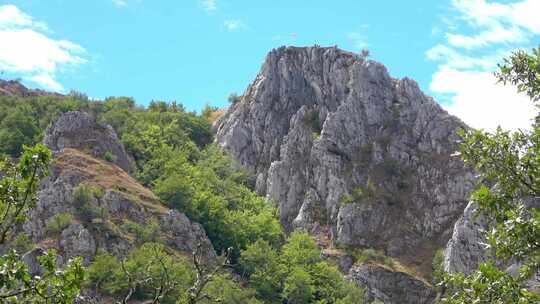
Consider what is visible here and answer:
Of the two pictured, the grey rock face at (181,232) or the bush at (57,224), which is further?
the grey rock face at (181,232)

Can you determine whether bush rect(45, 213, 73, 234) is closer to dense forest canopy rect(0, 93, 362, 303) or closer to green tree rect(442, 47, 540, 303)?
dense forest canopy rect(0, 93, 362, 303)

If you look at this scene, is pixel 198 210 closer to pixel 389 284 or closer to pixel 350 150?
pixel 350 150

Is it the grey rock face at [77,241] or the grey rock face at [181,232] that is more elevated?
the grey rock face at [181,232]

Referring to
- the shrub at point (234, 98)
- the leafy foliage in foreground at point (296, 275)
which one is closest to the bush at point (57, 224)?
the leafy foliage in foreground at point (296, 275)

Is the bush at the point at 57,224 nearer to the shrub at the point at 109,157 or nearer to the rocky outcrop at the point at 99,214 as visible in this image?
the rocky outcrop at the point at 99,214

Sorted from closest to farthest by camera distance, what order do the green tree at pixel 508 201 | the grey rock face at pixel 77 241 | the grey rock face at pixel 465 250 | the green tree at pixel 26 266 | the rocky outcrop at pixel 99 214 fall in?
the green tree at pixel 26 266 < the green tree at pixel 508 201 < the grey rock face at pixel 77 241 < the rocky outcrop at pixel 99 214 < the grey rock face at pixel 465 250

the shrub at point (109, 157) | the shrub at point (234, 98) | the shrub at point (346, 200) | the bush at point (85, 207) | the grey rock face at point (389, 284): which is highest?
the shrub at point (234, 98)

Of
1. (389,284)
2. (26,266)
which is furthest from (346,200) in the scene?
(26,266)

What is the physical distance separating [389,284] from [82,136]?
54912 millimetres

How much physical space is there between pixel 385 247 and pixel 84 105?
7916 cm

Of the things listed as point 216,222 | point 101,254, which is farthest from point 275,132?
point 101,254

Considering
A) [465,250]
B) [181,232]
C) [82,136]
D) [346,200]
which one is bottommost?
[181,232]

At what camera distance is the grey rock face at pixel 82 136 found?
366 feet

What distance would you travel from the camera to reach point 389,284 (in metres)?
102
